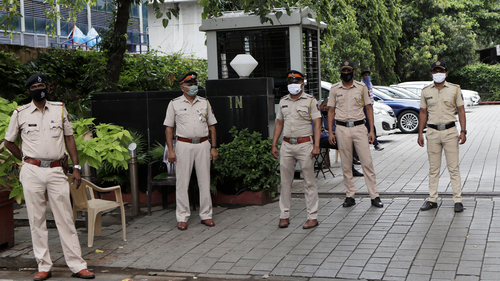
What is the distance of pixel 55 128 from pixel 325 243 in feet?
10.0

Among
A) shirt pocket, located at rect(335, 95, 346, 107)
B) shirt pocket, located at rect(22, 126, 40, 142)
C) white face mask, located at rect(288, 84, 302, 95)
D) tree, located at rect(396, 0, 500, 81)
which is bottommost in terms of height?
shirt pocket, located at rect(22, 126, 40, 142)

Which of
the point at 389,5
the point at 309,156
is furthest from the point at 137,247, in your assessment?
the point at 389,5

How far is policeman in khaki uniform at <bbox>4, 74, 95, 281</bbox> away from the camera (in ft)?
17.9

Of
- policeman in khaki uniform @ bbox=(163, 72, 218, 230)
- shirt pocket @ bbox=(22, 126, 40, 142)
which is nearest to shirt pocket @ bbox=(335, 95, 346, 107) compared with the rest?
policeman in khaki uniform @ bbox=(163, 72, 218, 230)

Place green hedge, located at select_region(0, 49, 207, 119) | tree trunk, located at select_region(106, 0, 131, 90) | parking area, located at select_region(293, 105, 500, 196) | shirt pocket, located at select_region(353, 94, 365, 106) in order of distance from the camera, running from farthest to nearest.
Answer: tree trunk, located at select_region(106, 0, 131, 90) → green hedge, located at select_region(0, 49, 207, 119) → parking area, located at select_region(293, 105, 500, 196) → shirt pocket, located at select_region(353, 94, 365, 106)

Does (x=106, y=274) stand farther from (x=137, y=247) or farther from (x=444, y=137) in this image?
(x=444, y=137)

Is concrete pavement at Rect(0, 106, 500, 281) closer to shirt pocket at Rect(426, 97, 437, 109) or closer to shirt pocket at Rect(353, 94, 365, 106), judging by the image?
shirt pocket at Rect(426, 97, 437, 109)

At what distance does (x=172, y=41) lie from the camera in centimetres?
2869

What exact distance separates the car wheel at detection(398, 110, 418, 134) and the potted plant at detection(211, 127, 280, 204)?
35.0 ft

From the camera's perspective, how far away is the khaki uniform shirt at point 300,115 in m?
6.98

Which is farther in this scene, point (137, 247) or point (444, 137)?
point (444, 137)

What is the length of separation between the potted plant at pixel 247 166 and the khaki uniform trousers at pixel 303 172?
1.10 m

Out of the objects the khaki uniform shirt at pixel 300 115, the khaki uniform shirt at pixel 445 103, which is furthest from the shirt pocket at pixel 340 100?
the khaki uniform shirt at pixel 445 103

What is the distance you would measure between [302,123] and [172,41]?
22666 millimetres
